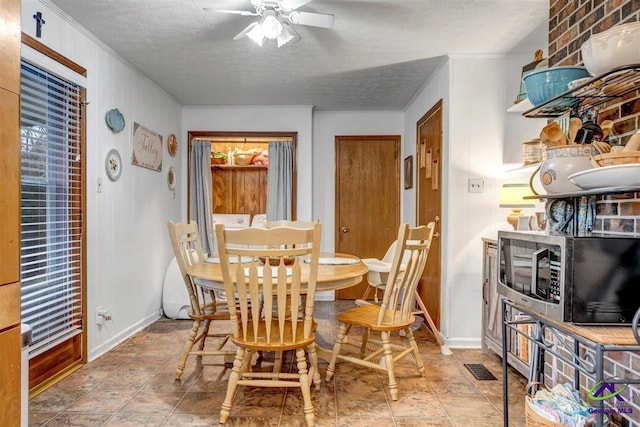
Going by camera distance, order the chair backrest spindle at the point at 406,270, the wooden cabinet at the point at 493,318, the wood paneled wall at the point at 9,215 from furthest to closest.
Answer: the wooden cabinet at the point at 493,318, the chair backrest spindle at the point at 406,270, the wood paneled wall at the point at 9,215

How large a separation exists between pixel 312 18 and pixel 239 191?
11.5 ft

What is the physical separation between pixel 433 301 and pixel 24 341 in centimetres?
307

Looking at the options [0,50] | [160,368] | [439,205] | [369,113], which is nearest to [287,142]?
[369,113]

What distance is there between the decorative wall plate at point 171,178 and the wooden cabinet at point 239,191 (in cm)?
108

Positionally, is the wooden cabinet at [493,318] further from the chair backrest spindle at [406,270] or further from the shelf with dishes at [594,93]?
the shelf with dishes at [594,93]

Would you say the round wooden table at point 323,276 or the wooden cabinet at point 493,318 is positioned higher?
the round wooden table at point 323,276

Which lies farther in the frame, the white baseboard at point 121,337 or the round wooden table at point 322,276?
the white baseboard at point 121,337

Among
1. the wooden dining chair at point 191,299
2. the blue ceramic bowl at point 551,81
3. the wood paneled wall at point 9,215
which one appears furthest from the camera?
the wooden dining chair at point 191,299

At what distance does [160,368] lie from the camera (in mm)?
2721

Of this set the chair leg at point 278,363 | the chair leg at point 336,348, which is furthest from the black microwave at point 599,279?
the chair leg at point 278,363

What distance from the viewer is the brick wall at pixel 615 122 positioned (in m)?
1.52

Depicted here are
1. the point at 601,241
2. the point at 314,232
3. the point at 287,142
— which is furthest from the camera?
the point at 287,142

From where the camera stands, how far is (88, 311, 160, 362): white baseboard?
2875 mm

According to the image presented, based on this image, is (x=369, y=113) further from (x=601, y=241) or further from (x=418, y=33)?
(x=601, y=241)
